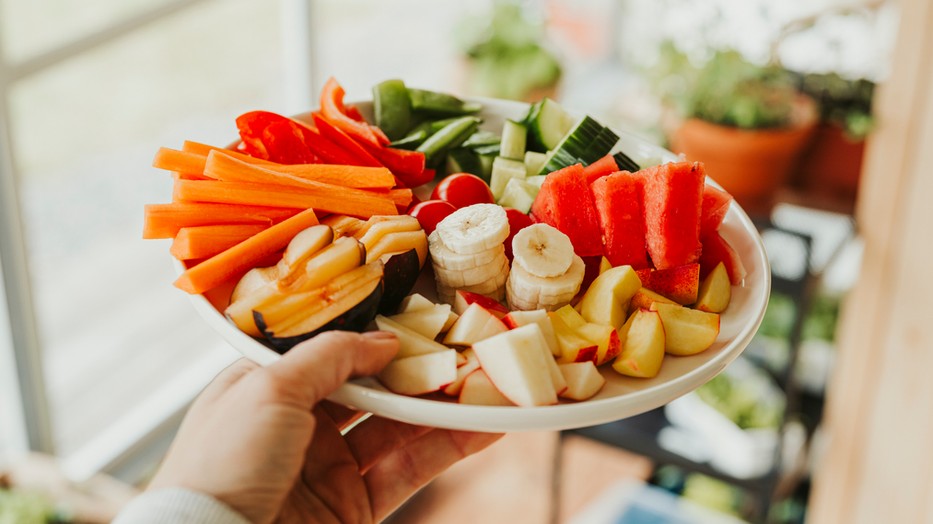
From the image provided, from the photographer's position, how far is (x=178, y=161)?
114 centimetres

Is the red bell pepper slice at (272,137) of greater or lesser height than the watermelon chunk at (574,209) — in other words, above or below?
above

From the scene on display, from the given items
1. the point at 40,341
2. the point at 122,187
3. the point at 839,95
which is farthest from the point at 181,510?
the point at 839,95

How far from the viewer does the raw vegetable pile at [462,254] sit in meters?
0.99

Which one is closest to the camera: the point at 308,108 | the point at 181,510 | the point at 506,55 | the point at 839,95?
the point at 181,510

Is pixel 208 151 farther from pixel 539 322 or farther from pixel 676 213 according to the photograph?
pixel 676 213

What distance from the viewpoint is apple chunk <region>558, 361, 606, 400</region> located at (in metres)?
0.97

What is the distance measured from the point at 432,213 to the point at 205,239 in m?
0.30

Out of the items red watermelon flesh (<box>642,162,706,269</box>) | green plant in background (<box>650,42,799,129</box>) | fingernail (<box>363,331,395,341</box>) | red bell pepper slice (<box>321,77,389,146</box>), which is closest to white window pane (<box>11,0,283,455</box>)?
red bell pepper slice (<box>321,77,389,146</box>)

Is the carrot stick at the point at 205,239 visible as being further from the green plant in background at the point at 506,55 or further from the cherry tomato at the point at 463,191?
the green plant in background at the point at 506,55

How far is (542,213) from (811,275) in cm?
123

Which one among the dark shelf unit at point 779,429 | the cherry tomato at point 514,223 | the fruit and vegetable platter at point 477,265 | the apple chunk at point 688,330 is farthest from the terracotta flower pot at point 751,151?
the apple chunk at point 688,330

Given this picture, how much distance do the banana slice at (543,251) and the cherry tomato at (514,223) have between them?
0.09m

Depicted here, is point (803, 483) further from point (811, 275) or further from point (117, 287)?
point (117, 287)

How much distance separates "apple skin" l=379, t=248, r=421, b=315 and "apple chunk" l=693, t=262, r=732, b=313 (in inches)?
14.1
